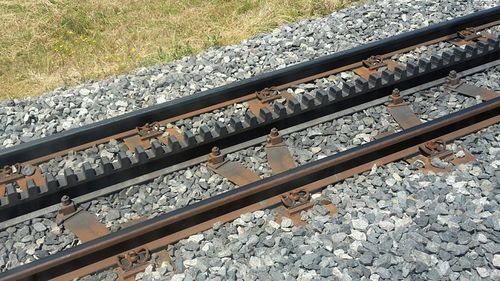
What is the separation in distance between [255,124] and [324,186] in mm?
940

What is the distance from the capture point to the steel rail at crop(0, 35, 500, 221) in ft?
15.4

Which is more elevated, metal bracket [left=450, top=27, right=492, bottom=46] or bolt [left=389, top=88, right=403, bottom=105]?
bolt [left=389, top=88, right=403, bottom=105]

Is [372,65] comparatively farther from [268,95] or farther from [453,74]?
[268,95]

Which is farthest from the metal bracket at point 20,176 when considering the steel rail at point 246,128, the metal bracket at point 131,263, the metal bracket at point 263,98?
the metal bracket at point 263,98

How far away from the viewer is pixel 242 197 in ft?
14.7

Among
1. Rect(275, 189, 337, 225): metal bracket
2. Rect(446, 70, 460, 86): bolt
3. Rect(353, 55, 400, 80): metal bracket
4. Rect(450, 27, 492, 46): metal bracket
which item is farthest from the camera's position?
Rect(450, 27, 492, 46): metal bracket

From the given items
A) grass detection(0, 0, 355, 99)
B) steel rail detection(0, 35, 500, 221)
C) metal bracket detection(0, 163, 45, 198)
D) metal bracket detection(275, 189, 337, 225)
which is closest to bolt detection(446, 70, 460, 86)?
steel rail detection(0, 35, 500, 221)

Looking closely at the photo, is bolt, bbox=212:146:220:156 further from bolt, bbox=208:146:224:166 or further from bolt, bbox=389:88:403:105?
bolt, bbox=389:88:403:105

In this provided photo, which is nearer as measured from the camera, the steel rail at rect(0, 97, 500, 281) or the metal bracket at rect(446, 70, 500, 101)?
the steel rail at rect(0, 97, 500, 281)

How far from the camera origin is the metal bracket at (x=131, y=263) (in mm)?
4109

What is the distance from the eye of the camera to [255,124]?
5.30 meters

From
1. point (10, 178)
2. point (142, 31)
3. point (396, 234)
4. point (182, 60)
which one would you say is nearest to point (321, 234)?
point (396, 234)

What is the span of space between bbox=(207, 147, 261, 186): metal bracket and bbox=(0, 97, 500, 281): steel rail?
39 cm

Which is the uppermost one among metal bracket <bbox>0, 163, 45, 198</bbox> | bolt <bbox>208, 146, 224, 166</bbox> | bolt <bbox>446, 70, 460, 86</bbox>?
metal bracket <bbox>0, 163, 45, 198</bbox>
